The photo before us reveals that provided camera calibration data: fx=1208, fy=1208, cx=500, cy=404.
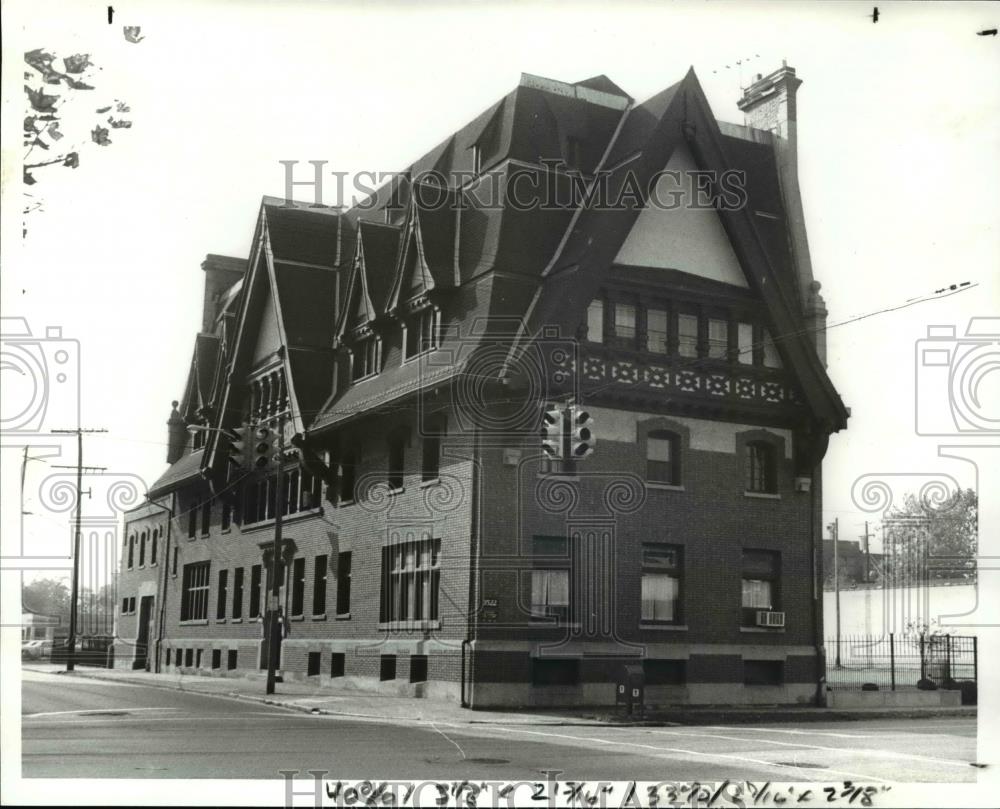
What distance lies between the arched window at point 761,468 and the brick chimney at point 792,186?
257cm

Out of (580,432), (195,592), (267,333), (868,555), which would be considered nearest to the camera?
(580,432)

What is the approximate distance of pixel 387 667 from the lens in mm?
26750

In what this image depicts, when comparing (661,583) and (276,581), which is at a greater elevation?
(661,583)

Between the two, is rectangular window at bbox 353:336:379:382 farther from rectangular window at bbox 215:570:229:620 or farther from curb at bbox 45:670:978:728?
curb at bbox 45:670:978:728

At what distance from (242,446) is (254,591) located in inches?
167

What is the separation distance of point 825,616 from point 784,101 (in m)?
12.4

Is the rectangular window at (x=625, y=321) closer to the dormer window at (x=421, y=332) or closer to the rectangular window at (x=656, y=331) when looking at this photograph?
the rectangular window at (x=656, y=331)

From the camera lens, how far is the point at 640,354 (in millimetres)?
26672

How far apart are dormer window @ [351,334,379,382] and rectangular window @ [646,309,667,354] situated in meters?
6.12

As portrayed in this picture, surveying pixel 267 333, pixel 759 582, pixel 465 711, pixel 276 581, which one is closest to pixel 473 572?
pixel 465 711

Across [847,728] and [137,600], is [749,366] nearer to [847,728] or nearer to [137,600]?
[847,728]

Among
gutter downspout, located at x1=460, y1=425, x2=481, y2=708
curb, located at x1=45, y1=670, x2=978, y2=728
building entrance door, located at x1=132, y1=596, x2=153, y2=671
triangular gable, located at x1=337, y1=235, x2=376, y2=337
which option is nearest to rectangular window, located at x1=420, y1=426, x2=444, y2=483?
gutter downspout, located at x1=460, y1=425, x2=481, y2=708

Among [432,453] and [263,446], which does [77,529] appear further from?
[432,453]

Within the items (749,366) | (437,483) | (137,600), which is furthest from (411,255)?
→ (137,600)
